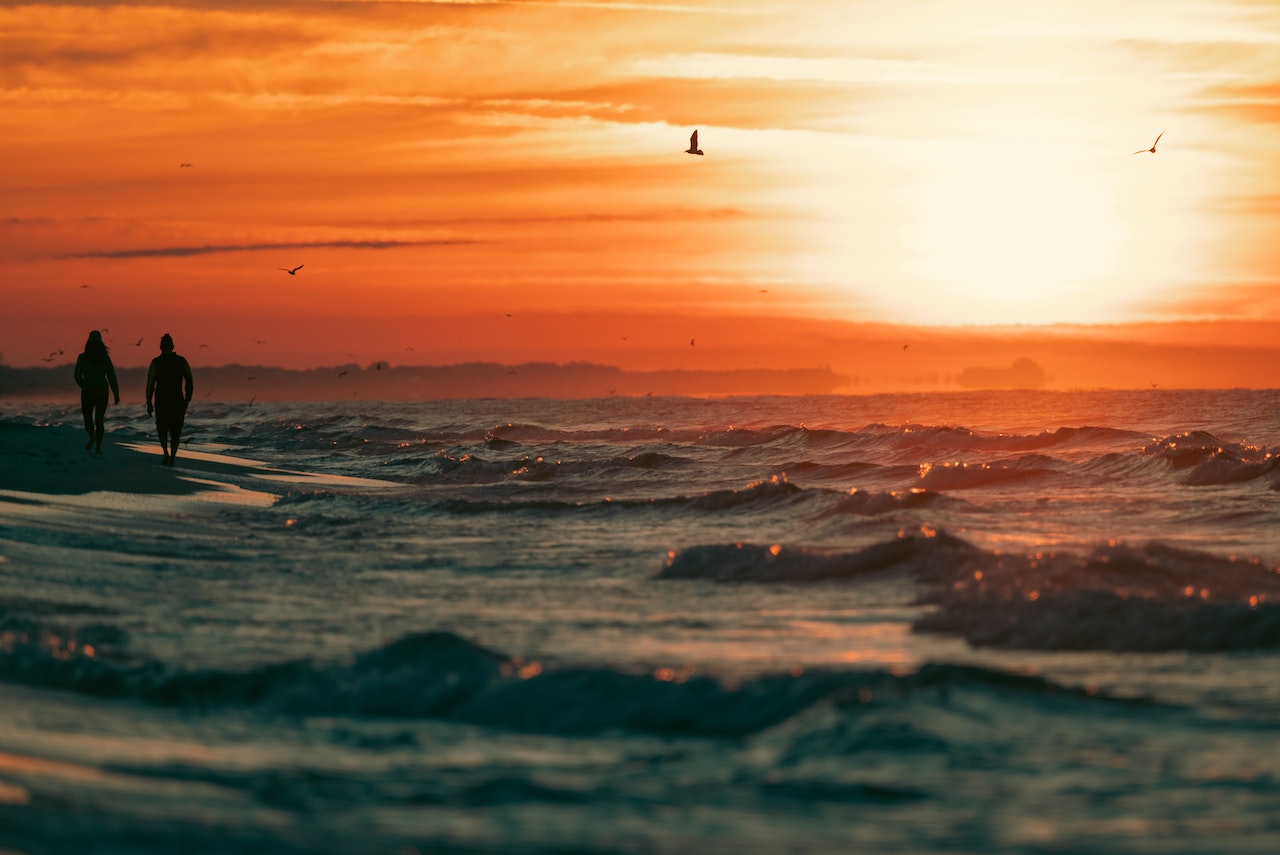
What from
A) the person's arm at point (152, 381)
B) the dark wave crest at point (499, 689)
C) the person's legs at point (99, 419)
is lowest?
the dark wave crest at point (499, 689)

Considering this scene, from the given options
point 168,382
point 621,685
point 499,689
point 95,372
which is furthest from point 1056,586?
point 95,372

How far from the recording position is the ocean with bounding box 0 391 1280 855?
603 cm

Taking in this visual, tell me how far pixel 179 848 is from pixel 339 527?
14.0m

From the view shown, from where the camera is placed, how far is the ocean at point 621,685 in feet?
19.8

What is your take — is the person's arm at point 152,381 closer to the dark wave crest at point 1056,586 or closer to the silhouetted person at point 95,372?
the silhouetted person at point 95,372

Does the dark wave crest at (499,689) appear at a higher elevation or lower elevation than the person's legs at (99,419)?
lower

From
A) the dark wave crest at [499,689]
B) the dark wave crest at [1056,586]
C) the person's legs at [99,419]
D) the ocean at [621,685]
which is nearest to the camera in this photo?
the ocean at [621,685]

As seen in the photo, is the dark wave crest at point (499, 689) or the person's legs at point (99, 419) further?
the person's legs at point (99, 419)

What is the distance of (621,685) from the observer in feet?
28.2

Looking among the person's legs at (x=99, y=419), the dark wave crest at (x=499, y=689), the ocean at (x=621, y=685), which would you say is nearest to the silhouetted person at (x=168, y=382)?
the person's legs at (x=99, y=419)

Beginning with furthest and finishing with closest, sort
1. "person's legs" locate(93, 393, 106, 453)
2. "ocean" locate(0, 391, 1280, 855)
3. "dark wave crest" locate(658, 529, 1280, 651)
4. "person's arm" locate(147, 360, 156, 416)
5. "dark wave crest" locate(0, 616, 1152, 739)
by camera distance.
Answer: "person's legs" locate(93, 393, 106, 453) < "person's arm" locate(147, 360, 156, 416) < "dark wave crest" locate(658, 529, 1280, 651) < "dark wave crest" locate(0, 616, 1152, 739) < "ocean" locate(0, 391, 1280, 855)

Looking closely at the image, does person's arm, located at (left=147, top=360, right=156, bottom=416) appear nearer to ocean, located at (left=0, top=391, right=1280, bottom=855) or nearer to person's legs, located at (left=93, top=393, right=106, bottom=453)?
person's legs, located at (left=93, top=393, right=106, bottom=453)

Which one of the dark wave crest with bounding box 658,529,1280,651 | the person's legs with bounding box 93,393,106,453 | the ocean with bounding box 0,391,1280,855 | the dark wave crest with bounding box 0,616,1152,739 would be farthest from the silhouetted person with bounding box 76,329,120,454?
the dark wave crest with bounding box 0,616,1152,739

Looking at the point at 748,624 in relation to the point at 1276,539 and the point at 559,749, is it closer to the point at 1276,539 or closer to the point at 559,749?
the point at 559,749
